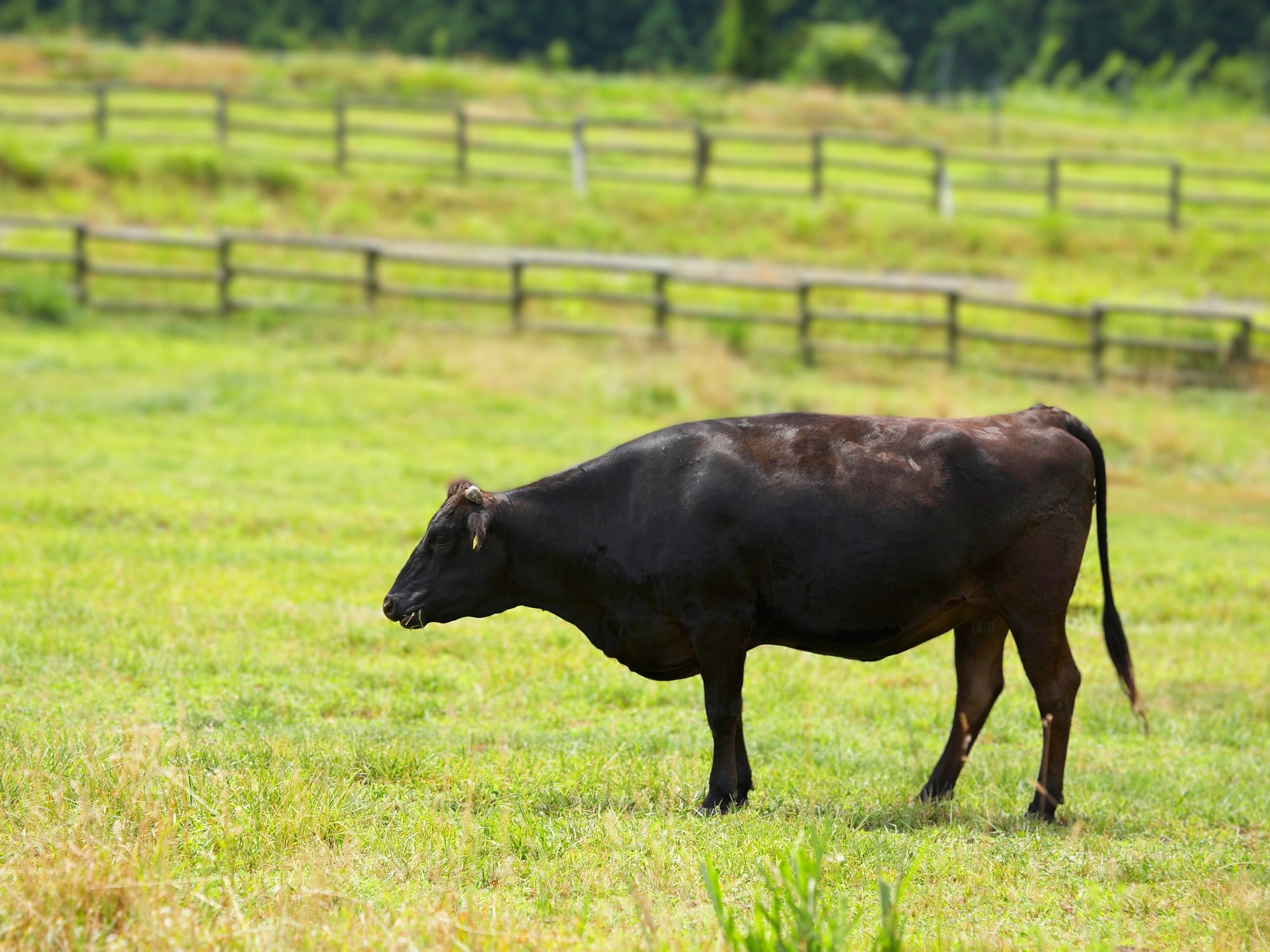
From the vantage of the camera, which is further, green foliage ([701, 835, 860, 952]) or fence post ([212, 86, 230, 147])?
fence post ([212, 86, 230, 147])

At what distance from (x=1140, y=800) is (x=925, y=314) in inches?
626

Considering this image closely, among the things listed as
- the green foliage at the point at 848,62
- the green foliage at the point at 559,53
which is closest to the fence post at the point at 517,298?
the green foliage at the point at 559,53

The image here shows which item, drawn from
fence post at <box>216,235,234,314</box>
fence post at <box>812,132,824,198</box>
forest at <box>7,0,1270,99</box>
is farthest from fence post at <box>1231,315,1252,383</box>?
forest at <box>7,0,1270,99</box>

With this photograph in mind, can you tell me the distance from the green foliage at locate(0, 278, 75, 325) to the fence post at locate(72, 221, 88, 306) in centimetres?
49

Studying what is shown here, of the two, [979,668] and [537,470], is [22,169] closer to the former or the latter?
[537,470]

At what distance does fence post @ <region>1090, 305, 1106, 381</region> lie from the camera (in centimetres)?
2053

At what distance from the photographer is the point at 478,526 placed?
6.32 metres

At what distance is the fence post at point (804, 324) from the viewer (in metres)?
20.9

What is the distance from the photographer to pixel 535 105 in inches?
1533

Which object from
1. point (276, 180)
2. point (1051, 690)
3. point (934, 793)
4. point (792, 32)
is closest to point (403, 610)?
point (934, 793)

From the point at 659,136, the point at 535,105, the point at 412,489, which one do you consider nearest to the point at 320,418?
the point at 412,489

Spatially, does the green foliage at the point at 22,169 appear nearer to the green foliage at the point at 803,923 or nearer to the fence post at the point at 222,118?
the fence post at the point at 222,118

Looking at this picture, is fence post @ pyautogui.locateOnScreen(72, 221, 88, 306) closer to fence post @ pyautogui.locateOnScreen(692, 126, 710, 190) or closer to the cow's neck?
fence post @ pyautogui.locateOnScreen(692, 126, 710, 190)

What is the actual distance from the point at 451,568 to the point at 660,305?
14934 millimetres
